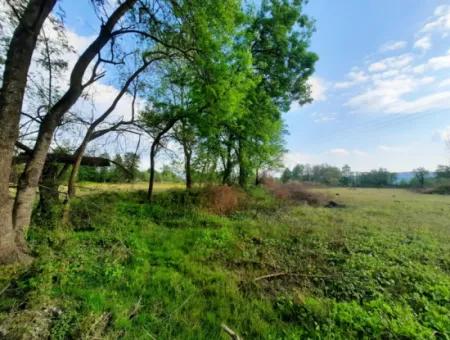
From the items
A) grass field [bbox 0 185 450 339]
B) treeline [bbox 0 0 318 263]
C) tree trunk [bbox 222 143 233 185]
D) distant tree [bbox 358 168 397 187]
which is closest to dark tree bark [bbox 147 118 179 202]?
treeline [bbox 0 0 318 263]

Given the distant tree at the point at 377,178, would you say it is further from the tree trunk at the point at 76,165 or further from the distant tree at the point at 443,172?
the tree trunk at the point at 76,165

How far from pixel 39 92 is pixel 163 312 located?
601 centimetres

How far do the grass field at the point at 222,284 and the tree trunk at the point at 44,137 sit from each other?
76 cm

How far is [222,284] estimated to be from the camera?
3.96 metres

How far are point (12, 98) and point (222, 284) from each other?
448 cm

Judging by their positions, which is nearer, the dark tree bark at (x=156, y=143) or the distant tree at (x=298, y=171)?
the dark tree bark at (x=156, y=143)

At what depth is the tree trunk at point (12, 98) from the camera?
3.45 m

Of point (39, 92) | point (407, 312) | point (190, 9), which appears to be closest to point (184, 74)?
point (190, 9)

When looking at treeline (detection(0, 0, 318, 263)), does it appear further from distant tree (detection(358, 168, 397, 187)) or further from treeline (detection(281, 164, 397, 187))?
distant tree (detection(358, 168, 397, 187))

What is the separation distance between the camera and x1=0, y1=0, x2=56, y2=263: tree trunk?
11.3 feet

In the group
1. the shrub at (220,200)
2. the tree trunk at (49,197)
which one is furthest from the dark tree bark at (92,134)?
the shrub at (220,200)

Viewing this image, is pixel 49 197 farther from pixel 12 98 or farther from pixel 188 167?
pixel 188 167

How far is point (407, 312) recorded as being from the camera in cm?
317

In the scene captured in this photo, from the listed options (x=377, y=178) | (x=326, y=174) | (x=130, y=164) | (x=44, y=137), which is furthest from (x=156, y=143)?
(x=326, y=174)
